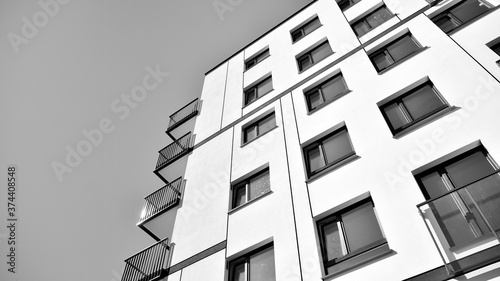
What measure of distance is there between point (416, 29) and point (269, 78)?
6672 mm

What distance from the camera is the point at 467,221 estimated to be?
239 inches

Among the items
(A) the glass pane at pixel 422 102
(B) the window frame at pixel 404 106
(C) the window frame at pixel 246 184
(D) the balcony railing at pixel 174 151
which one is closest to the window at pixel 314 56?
(B) the window frame at pixel 404 106

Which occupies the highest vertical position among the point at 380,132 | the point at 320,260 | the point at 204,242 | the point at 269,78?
the point at 269,78

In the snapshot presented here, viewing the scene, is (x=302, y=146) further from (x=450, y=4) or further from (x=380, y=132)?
(x=450, y=4)

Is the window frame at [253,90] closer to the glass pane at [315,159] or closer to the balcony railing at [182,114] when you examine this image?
the balcony railing at [182,114]

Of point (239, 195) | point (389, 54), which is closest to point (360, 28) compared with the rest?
point (389, 54)

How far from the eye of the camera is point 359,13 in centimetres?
1528

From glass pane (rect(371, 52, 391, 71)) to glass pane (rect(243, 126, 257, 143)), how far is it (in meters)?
5.23

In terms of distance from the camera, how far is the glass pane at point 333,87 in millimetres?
12309

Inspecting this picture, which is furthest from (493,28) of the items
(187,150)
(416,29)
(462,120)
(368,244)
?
(187,150)

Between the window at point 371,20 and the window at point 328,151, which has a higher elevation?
the window at point 371,20

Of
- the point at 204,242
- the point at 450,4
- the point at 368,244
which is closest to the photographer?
the point at 368,244

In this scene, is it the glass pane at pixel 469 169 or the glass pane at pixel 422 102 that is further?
the glass pane at pixel 422 102

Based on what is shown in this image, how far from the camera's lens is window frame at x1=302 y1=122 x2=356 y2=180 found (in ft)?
30.6
